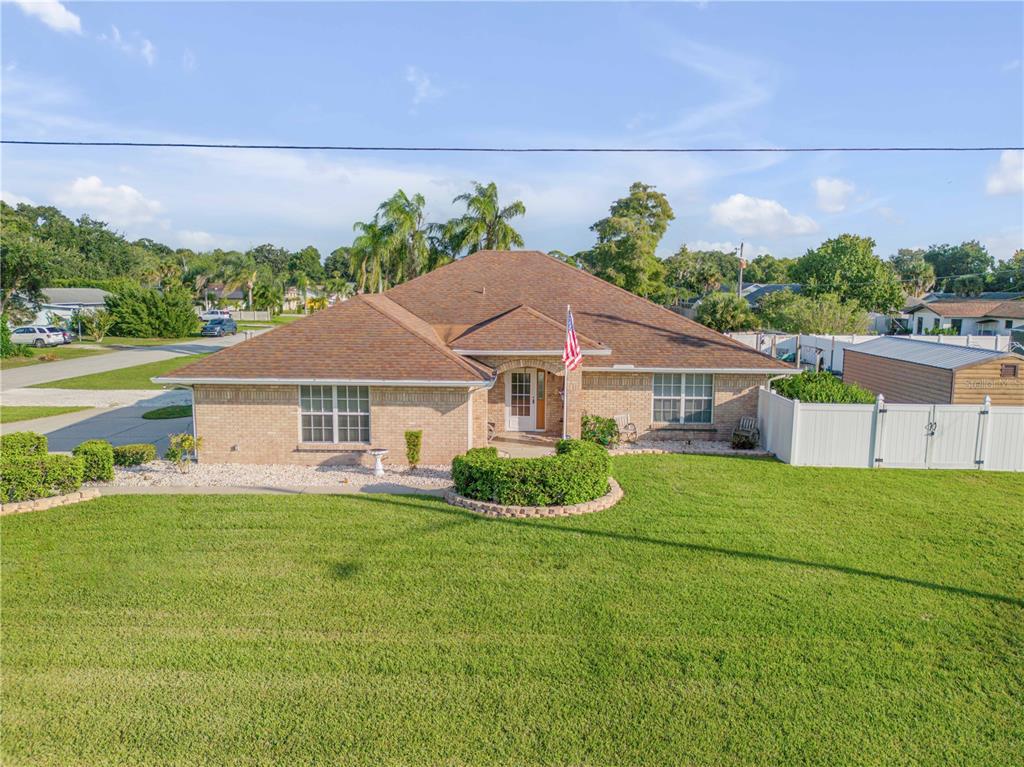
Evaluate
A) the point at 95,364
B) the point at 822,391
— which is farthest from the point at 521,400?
the point at 95,364

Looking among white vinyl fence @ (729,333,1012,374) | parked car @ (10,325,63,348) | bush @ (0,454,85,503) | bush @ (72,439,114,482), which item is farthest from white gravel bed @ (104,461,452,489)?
parked car @ (10,325,63,348)

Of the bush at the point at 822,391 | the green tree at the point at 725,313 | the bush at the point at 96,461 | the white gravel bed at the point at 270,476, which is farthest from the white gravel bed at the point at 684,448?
the green tree at the point at 725,313

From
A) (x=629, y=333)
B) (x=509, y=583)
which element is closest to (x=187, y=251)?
(x=629, y=333)

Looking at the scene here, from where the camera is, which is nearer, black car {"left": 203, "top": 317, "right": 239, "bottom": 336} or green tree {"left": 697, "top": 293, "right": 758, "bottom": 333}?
green tree {"left": 697, "top": 293, "right": 758, "bottom": 333}

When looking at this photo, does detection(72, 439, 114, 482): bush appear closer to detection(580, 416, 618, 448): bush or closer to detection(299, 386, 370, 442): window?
detection(299, 386, 370, 442): window

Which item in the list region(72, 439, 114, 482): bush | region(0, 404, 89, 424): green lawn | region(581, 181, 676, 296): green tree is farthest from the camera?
region(581, 181, 676, 296): green tree

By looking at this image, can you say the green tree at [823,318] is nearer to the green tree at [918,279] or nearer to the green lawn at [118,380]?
the green lawn at [118,380]
